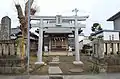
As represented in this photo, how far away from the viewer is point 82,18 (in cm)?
1488

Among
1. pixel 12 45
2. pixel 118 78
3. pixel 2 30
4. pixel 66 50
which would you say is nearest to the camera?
pixel 118 78

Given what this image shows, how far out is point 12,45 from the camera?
12977mm

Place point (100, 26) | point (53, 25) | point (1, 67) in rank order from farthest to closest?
point (100, 26) < point (53, 25) < point (1, 67)

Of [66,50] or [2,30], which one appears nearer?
[2,30]

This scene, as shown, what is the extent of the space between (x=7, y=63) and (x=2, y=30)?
193 inches

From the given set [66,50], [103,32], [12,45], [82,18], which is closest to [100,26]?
[103,32]

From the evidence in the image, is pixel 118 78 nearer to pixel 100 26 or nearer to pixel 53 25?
→ pixel 53 25

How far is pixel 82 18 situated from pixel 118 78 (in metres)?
6.16

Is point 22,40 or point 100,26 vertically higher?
point 100,26

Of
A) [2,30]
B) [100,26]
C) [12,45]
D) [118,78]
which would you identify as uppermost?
[100,26]

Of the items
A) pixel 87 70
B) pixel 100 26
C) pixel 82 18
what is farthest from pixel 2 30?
pixel 100 26

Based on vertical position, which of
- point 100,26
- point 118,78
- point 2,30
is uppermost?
point 100,26

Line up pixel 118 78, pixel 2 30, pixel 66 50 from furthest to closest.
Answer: pixel 66 50 < pixel 2 30 < pixel 118 78

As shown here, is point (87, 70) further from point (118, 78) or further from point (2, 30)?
point (2, 30)
